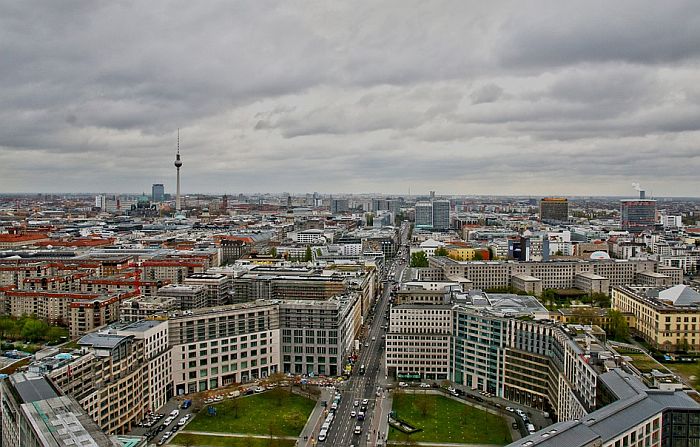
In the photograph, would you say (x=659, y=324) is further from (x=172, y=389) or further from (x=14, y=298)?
(x=14, y=298)

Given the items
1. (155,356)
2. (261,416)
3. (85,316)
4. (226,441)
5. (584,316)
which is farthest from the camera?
(584,316)

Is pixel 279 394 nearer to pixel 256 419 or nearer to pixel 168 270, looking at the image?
pixel 256 419

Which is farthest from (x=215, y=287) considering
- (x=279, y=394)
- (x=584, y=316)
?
(x=584, y=316)

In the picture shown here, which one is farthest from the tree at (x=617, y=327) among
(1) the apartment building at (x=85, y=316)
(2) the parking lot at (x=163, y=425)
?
(1) the apartment building at (x=85, y=316)

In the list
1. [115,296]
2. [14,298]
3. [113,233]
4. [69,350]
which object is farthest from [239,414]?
[113,233]

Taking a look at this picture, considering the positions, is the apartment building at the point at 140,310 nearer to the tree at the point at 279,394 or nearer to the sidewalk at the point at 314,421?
the tree at the point at 279,394

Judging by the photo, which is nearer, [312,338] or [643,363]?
[643,363]

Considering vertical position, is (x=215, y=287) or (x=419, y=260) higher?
(x=215, y=287)
